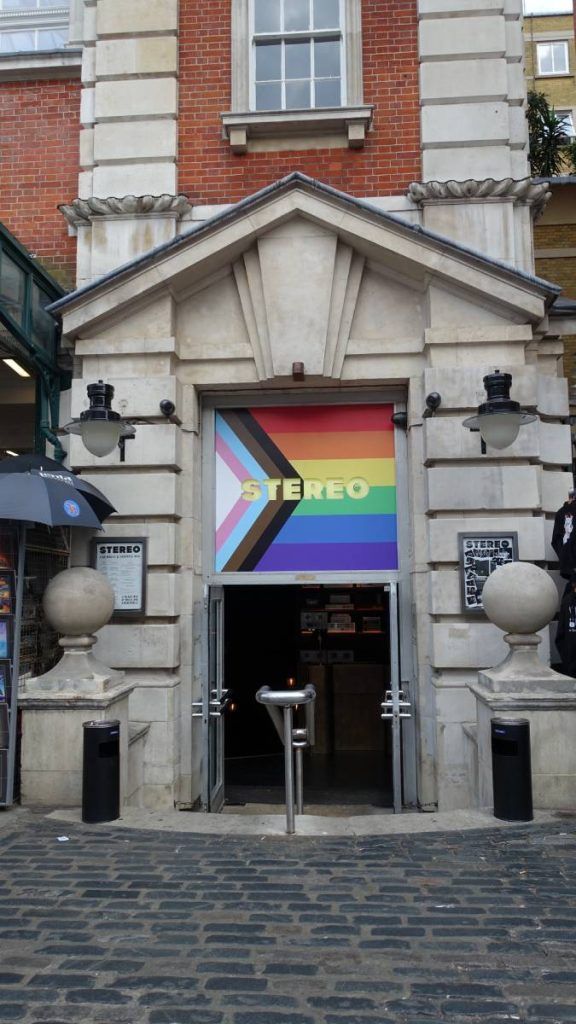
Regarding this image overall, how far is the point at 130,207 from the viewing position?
892cm

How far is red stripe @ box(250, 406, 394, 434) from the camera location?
349 inches

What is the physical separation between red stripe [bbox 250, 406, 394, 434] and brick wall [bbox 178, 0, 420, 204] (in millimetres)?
2499

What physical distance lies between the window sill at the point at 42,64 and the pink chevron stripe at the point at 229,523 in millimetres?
5794

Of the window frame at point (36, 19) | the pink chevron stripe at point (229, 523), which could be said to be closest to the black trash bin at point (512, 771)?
the pink chevron stripe at point (229, 523)

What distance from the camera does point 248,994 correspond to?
3.56 meters

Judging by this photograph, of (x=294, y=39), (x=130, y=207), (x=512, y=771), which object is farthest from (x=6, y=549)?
(x=294, y=39)

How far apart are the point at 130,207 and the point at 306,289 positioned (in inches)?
90.5

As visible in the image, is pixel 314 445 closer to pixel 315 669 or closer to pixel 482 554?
pixel 482 554

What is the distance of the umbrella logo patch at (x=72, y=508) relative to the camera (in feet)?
22.1

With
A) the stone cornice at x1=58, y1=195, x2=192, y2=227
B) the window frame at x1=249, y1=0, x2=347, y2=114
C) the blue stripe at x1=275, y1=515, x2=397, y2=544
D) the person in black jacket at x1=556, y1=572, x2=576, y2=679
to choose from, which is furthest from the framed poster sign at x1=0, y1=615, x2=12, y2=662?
the window frame at x1=249, y1=0, x2=347, y2=114

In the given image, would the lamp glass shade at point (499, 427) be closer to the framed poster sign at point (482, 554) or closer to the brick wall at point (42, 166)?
the framed poster sign at point (482, 554)

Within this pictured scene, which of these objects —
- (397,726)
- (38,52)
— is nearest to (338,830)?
(397,726)

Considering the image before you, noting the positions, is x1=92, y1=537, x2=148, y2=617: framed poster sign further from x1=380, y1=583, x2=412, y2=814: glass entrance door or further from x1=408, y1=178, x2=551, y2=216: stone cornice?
x1=408, y1=178, x2=551, y2=216: stone cornice

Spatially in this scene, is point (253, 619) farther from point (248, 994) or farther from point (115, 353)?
point (248, 994)
